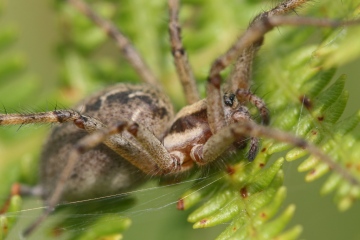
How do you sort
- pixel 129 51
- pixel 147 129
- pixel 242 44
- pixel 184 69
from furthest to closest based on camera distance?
1. pixel 129 51
2. pixel 184 69
3. pixel 147 129
4. pixel 242 44

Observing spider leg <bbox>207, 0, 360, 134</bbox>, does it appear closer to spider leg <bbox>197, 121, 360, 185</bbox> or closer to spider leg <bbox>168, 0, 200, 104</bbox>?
spider leg <bbox>197, 121, 360, 185</bbox>

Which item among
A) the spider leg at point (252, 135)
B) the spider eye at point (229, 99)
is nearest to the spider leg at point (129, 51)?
the spider eye at point (229, 99)

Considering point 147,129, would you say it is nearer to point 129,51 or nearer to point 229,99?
point 229,99

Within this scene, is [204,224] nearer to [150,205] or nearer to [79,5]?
[150,205]

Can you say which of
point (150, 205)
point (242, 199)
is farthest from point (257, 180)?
point (150, 205)

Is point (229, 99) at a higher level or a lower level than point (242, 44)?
higher

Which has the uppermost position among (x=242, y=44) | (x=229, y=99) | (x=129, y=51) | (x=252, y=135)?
(x=129, y=51)

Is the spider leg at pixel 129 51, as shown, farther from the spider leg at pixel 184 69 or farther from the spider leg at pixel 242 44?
the spider leg at pixel 242 44

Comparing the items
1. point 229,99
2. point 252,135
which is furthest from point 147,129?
point 252,135
